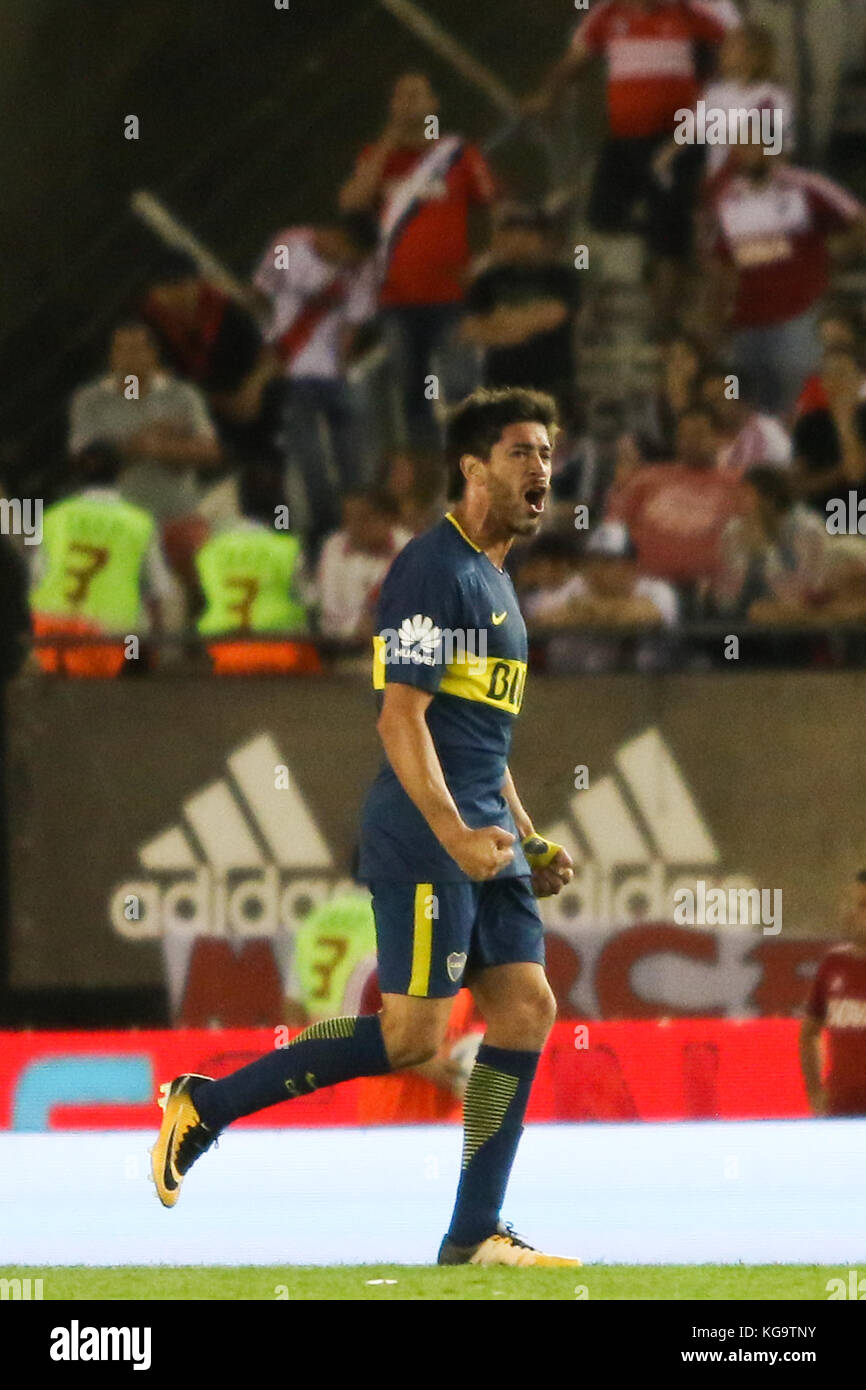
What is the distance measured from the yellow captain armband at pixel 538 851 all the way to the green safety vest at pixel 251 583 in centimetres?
433

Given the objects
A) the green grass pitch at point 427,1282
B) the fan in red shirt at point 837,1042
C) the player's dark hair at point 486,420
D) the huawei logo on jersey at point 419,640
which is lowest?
the green grass pitch at point 427,1282

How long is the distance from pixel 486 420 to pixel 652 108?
6126 mm

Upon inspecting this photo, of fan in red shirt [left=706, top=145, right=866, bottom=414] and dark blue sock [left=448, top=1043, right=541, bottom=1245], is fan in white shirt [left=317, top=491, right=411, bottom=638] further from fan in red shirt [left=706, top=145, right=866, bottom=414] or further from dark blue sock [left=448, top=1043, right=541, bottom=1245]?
dark blue sock [left=448, top=1043, right=541, bottom=1245]

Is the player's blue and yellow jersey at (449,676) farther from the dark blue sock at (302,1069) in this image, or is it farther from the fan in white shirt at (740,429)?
the fan in white shirt at (740,429)

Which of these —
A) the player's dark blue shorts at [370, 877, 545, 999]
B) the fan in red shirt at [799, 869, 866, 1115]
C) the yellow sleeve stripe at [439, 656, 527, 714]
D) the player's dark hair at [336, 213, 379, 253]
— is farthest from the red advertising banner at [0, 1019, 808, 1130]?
the player's dark hair at [336, 213, 379, 253]

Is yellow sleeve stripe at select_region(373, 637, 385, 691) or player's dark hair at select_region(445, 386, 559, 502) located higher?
player's dark hair at select_region(445, 386, 559, 502)

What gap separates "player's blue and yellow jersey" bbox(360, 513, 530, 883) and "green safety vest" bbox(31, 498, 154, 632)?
4.69m

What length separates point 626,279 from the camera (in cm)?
1132

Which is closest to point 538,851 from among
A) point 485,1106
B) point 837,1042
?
point 485,1106

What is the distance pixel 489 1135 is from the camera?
221 inches

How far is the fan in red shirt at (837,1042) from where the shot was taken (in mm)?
8562

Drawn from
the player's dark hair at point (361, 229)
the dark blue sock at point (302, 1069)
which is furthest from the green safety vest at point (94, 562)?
the dark blue sock at point (302, 1069)

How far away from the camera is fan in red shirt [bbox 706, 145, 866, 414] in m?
11.2
